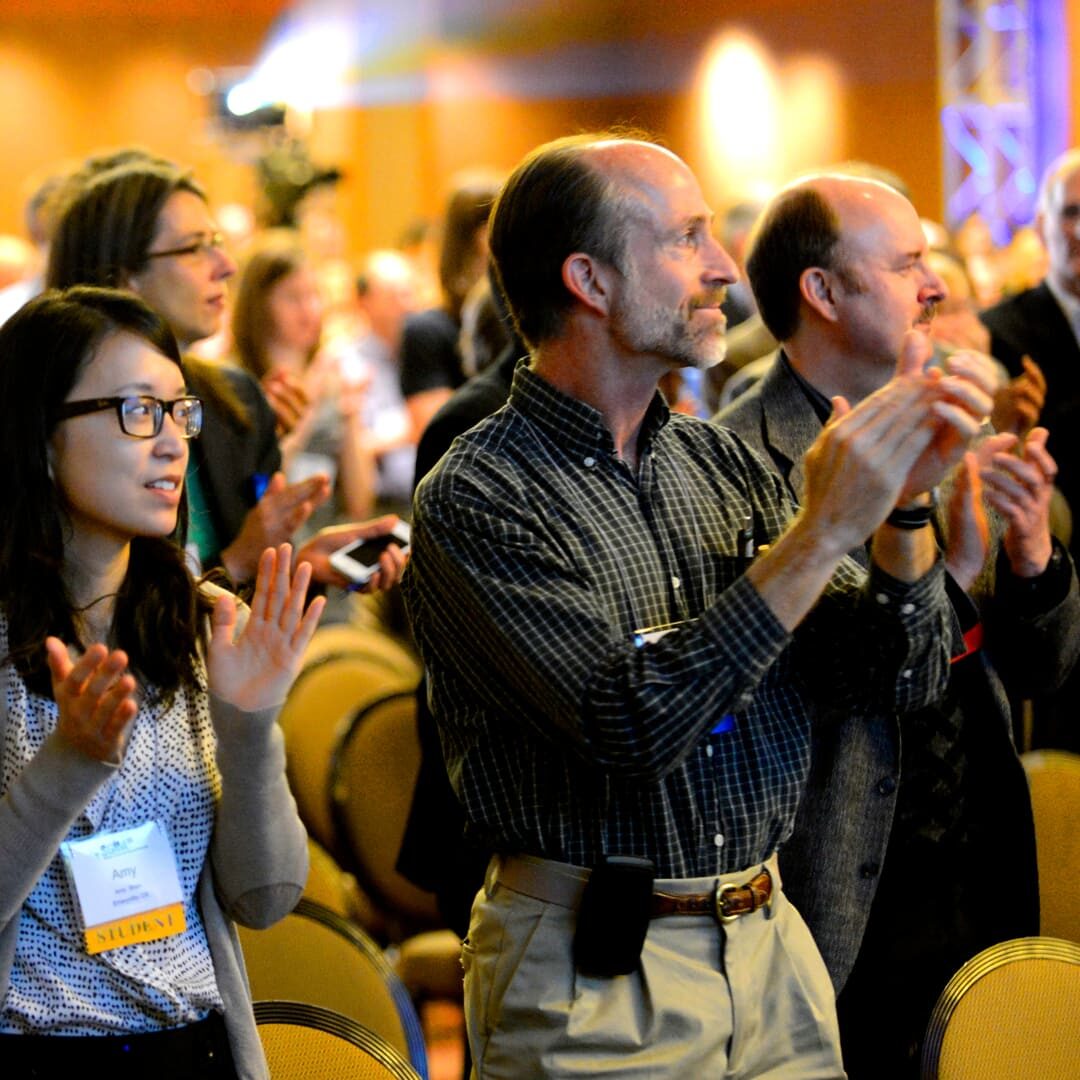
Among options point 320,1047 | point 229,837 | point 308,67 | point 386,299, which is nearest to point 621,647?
point 229,837

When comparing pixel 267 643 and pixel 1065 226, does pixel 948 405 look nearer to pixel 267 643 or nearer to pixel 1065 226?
pixel 267 643

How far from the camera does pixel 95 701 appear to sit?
5.49ft

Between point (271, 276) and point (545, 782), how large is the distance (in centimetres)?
329

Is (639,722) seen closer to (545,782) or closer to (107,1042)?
(545,782)

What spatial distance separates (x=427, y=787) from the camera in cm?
269

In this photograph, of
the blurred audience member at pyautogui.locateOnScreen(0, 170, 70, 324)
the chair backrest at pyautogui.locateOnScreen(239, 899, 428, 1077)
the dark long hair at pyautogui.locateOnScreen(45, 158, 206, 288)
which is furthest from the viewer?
the blurred audience member at pyautogui.locateOnScreen(0, 170, 70, 324)

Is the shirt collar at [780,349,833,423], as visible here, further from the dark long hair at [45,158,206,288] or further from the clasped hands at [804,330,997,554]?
the dark long hair at [45,158,206,288]

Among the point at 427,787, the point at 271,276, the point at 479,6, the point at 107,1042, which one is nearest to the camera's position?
the point at 107,1042

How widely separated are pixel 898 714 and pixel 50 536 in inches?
44.6

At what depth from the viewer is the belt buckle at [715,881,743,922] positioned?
182 centimetres

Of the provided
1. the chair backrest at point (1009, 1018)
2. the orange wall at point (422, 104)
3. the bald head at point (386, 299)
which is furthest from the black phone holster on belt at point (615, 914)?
the orange wall at point (422, 104)

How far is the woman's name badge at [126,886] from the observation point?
5.91 ft

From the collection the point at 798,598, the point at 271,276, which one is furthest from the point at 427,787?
the point at 271,276

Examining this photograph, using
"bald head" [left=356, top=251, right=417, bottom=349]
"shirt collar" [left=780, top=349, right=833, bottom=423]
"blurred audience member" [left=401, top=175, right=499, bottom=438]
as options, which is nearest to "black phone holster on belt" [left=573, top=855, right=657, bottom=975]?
"shirt collar" [left=780, top=349, right=833, bottom=423]
